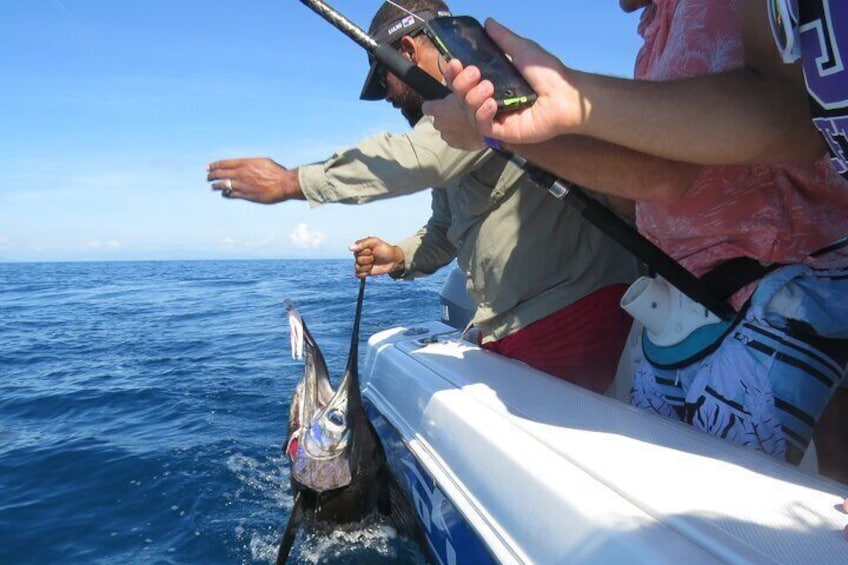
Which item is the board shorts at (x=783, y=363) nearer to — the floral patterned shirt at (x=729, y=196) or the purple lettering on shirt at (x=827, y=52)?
the floral patterned shirt at (x=729, y=196)

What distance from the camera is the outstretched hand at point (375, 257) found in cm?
342

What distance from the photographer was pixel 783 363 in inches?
55.8

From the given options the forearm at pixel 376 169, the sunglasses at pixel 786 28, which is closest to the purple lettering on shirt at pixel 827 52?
the sunglasses at pixel 786 28

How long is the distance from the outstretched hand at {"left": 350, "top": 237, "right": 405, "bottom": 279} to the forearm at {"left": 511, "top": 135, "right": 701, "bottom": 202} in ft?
→ 7.19

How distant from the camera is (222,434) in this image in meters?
5.03

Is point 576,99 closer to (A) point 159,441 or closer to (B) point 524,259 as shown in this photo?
(B) point 524,259

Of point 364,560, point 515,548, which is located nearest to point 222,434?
point 364,560

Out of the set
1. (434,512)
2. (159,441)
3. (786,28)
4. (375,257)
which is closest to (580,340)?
(434,512)

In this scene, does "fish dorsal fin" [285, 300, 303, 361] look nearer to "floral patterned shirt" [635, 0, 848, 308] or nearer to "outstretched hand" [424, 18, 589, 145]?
"floral patterned shirt" [635, 0, 848, 308]

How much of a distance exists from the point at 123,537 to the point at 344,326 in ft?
21.3

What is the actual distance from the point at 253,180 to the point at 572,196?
99 centimetres

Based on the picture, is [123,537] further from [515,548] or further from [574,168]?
[574,168]

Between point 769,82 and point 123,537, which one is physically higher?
point 769,82

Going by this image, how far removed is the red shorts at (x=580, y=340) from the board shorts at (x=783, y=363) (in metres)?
0.97
